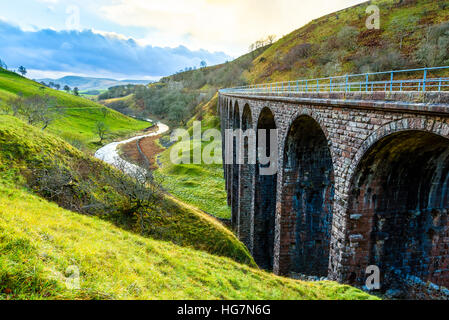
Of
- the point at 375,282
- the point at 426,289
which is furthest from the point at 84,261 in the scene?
the point at 426,289

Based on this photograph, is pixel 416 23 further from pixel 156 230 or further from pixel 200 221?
pixel 156 230

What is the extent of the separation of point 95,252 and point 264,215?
17000 millimetres

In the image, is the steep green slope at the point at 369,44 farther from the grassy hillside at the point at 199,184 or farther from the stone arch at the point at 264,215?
the grassy hillside at the point at 199,184

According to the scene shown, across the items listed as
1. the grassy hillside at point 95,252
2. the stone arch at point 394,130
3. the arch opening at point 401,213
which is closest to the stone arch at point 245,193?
the grassy hillside at point 95,252

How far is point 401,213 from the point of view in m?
10.7

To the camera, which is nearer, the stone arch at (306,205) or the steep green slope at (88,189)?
the steep green slope at (88,189)

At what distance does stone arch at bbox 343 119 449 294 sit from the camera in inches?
375

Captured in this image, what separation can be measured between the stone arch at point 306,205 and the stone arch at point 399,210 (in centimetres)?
563

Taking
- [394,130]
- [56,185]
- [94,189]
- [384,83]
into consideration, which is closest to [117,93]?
[94,189]

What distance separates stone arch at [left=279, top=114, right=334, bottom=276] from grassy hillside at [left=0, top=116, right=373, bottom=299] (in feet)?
9.88

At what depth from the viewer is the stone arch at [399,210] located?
9516mm

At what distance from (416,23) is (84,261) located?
61.4 m

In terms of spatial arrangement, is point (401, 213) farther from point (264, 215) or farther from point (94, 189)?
point (94, 189)

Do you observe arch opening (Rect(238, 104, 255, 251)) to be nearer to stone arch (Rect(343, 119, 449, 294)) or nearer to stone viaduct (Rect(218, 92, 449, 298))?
stone viaduct (Rect(218, 92, 449, 298))
